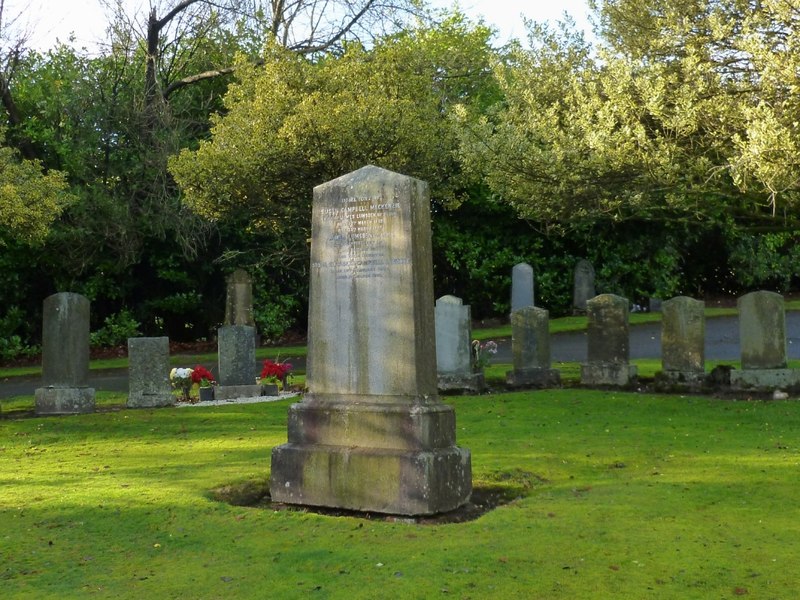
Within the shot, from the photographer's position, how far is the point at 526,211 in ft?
65.0

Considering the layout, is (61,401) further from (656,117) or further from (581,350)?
(581,350)

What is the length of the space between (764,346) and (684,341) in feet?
4.42

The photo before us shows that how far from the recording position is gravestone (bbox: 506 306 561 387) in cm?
1830

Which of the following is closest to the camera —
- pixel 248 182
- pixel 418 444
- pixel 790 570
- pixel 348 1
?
pixel 790 570

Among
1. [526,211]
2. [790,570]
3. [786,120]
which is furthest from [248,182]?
[790,570]

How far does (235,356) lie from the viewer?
60.7ft

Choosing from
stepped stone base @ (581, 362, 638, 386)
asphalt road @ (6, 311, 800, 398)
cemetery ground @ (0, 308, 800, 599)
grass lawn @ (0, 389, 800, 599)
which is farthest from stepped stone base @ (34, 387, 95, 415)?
stepped stone base @ (581, 362, 638, 386)

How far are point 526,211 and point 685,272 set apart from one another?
18.3 metres

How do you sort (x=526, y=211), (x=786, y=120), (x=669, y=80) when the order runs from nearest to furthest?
(x=786, y=120), (x=669, y=80), (x=526, y=211)

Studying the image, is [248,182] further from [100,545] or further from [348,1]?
[100,545]

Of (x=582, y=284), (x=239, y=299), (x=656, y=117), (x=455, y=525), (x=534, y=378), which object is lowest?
(x=455, y=525)

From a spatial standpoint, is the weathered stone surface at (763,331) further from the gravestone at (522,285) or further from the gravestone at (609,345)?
the gravestone at (522,285)

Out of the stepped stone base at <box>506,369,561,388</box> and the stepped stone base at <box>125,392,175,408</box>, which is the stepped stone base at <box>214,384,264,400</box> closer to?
the stepped stone base at <box>125,392,175,408</box>

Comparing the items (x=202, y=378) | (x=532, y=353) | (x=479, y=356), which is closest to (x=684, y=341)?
(x=532, y=353)
